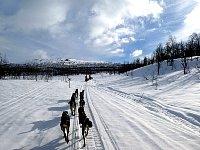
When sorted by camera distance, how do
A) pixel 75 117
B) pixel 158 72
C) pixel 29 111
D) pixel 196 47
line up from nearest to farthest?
pixel 75 117, pixel 29 111, pixel 158 72, pixel 196 47

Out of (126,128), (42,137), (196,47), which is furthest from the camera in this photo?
(196,47)

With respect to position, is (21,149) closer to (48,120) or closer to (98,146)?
(98,146)

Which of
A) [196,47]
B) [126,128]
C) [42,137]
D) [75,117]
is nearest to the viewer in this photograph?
[42,137]

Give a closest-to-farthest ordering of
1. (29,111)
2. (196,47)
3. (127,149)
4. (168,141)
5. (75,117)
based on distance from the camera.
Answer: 1. (127,149)
2. (168,141)
3. (75,117)
4. (29,111)
5. (196,47)

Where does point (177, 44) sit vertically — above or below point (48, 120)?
above

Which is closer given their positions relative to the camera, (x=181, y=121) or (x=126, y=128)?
(x=126, y=128)

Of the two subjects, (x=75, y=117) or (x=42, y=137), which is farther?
(x=75, y=117)

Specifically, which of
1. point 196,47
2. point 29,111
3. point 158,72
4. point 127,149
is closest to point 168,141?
point 127,149

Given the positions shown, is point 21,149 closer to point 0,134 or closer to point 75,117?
point 0,134

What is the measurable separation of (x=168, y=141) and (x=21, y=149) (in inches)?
216

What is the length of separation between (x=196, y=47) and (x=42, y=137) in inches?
3500

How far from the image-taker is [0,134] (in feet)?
36.6

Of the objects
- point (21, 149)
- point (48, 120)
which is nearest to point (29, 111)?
point (48, 120)

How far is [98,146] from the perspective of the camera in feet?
30.8
